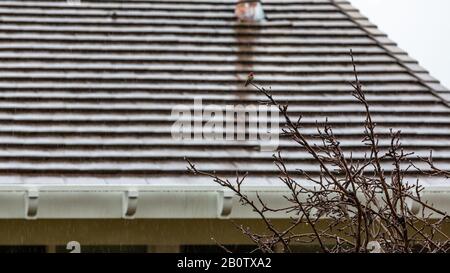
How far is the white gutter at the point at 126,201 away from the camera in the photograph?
7379mm

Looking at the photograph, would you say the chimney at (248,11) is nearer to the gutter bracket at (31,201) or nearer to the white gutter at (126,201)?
the white gutter at (126,201)

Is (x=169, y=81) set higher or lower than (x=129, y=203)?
higher

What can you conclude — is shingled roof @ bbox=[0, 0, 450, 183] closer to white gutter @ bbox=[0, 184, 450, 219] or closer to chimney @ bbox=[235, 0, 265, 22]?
chimney @ bbox=[235, 0, 265, 22]

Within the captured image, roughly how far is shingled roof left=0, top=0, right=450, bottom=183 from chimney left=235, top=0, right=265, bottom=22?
0.23 feet

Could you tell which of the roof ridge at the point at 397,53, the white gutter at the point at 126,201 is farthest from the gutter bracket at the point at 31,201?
the roof ridge at the point at 397,53

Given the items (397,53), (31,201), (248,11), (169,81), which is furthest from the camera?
(248,11)

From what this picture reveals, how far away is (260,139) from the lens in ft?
27.4

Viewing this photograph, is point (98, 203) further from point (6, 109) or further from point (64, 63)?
point (64, 63)

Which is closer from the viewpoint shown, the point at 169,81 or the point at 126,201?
the point at 126,201

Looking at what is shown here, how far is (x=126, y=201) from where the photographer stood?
745 centimetres

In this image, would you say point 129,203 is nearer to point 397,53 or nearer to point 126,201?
point 126,201

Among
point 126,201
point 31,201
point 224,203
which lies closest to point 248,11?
point 224,203

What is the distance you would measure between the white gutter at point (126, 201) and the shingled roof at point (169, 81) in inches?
8.9

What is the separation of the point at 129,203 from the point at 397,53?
3.29 m
